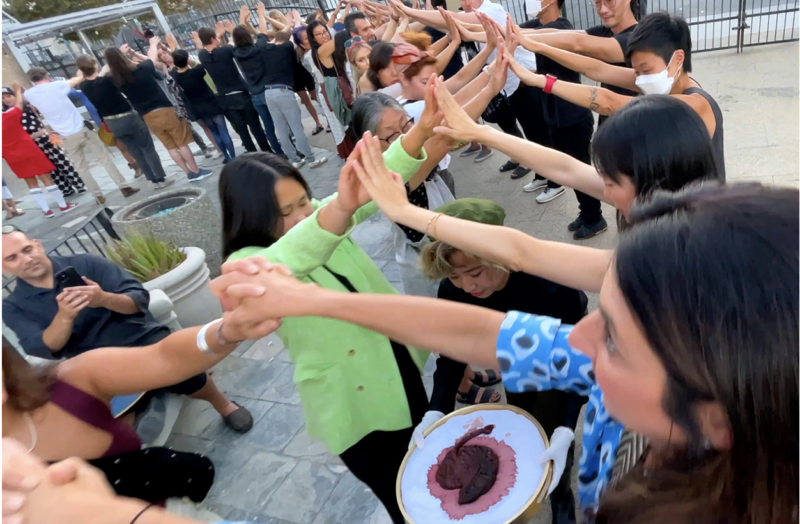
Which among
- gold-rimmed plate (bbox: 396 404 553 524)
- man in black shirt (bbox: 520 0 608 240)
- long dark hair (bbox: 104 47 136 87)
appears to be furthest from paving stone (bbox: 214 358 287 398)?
long dark hair (bbox: 104 47 136 87)

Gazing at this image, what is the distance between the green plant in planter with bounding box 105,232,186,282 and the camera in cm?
399

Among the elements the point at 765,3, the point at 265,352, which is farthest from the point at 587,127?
the point at 765,3

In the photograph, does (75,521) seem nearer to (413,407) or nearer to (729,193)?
(729,193)

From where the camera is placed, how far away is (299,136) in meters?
7.36

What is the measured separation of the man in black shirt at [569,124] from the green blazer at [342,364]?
7.89ft

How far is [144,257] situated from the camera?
13.3 ft

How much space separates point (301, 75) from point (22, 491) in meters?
7.51

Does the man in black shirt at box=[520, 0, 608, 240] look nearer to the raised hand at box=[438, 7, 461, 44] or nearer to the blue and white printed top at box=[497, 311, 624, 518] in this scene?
the raised hand at box=[438, 7, 461, 44]

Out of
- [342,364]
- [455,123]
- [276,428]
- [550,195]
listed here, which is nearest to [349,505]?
[276,428]

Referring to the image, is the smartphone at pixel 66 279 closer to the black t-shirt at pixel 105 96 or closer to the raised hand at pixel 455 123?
the raised hand at pixel 455 123

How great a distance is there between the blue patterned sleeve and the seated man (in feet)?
8.03

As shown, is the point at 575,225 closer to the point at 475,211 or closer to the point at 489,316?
the point at 475,211

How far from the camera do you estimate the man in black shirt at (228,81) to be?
7.14 m

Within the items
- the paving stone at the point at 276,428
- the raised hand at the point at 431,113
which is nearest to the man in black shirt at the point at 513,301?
the raised hand at the point at 431,113
